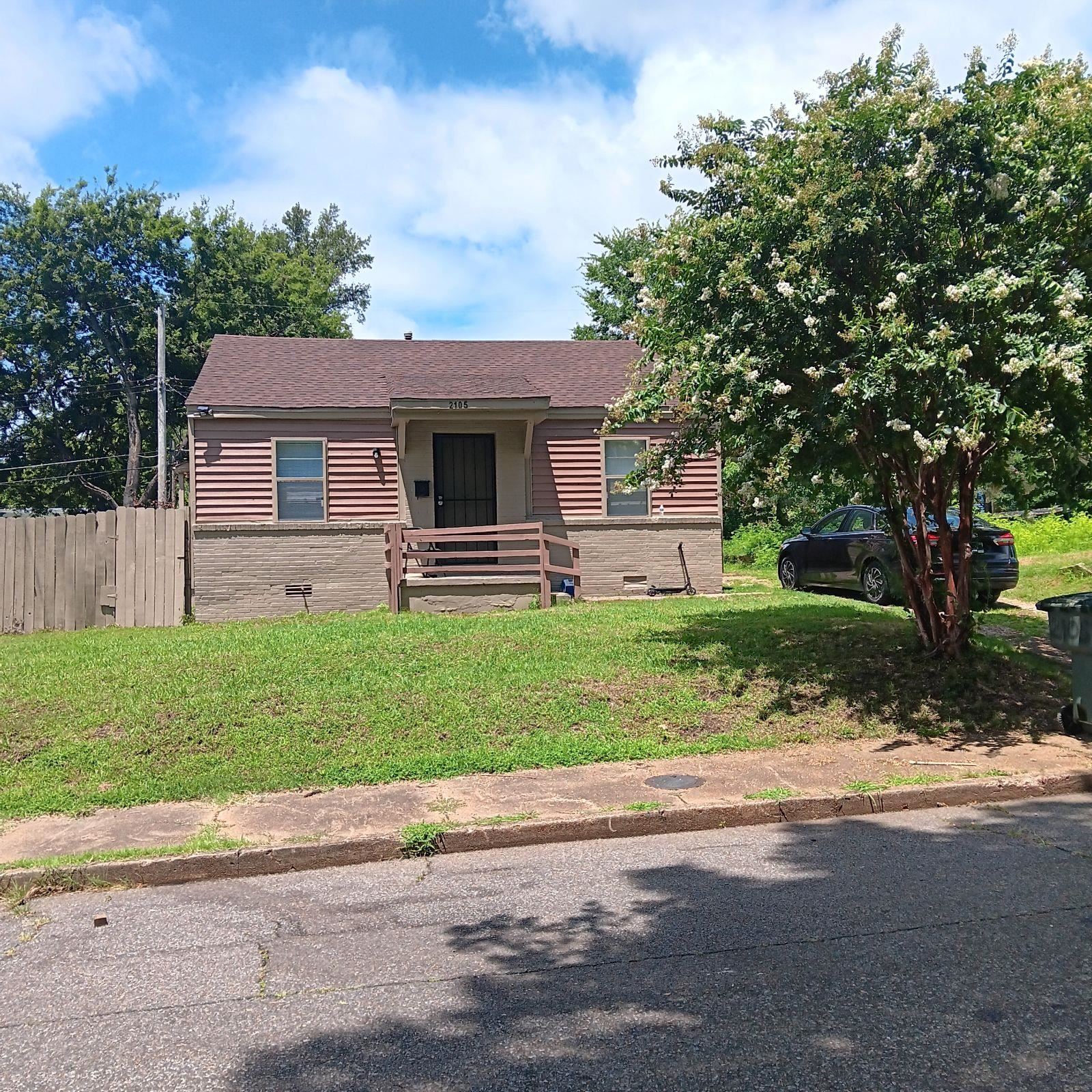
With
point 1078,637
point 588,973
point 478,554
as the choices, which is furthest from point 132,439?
point 588,973

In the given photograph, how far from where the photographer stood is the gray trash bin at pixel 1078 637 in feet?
24.0

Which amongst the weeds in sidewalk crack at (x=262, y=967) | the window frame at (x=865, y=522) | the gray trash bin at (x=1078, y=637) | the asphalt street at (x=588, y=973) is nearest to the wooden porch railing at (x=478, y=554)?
the window frame at (x=865, y=522)

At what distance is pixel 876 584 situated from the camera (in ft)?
45.1

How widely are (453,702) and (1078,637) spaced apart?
5002mm

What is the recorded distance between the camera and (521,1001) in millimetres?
3656

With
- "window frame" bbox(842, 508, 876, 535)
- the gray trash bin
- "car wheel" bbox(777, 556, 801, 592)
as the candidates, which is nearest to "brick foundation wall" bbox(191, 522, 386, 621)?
"car wheel" bbox(777, 556, 801, 592)

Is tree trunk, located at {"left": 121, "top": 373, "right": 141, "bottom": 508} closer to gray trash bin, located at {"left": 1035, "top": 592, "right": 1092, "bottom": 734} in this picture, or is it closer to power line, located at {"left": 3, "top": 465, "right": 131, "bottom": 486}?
power line, located at {"left": 3, "top": 465, "right": 131, "bottom": 486}

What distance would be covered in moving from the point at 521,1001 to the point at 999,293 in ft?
18.2

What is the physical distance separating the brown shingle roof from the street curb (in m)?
10.1

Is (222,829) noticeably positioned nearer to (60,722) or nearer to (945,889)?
(60,722)

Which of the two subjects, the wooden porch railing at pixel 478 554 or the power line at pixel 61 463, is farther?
the power line at pixel 61 463

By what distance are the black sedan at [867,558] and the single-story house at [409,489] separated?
7.49ft

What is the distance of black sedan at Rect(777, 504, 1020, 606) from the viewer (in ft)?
40.6

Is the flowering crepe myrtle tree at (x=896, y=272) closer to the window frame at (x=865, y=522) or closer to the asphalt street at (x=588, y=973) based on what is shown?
the asphalt street at (x=588, y=973)
